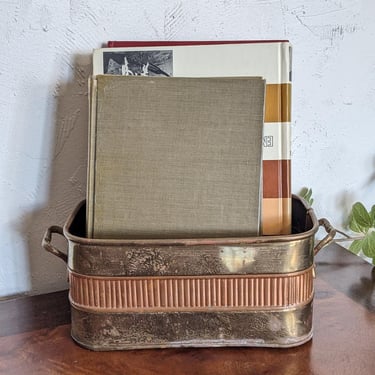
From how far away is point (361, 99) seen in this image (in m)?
0.84

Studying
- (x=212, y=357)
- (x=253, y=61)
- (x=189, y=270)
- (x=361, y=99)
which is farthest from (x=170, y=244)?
(x=361, y=99)

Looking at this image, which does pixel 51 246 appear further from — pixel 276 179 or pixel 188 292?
pixel 276 179

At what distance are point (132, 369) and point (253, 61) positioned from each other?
41 cm

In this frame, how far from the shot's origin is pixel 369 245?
30.8 inches

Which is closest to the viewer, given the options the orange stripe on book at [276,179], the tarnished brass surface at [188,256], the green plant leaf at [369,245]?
the tarnished brass surface at [188,256]

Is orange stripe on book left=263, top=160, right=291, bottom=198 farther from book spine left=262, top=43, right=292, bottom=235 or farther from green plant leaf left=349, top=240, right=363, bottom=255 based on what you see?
green plant leaf left=349, top=240, right=363, bottom=255

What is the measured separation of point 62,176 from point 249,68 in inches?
12.0

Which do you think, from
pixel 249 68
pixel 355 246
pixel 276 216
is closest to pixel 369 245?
pixel 355 246

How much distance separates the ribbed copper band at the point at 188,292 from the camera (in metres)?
0.54

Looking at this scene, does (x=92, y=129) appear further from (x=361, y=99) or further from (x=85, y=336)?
(x=361, y=99)

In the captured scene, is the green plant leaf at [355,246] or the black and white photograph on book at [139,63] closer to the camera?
the black and white photograph on book at [139,63]

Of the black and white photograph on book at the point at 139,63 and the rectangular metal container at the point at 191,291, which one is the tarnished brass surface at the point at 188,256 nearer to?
the rectangular metal container at the point at 191,291

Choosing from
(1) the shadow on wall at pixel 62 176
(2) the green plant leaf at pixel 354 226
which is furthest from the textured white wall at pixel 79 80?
(2) the green plant leaf at pixel 354 226

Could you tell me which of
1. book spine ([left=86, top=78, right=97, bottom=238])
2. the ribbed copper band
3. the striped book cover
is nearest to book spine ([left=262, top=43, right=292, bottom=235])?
the striped book cover
